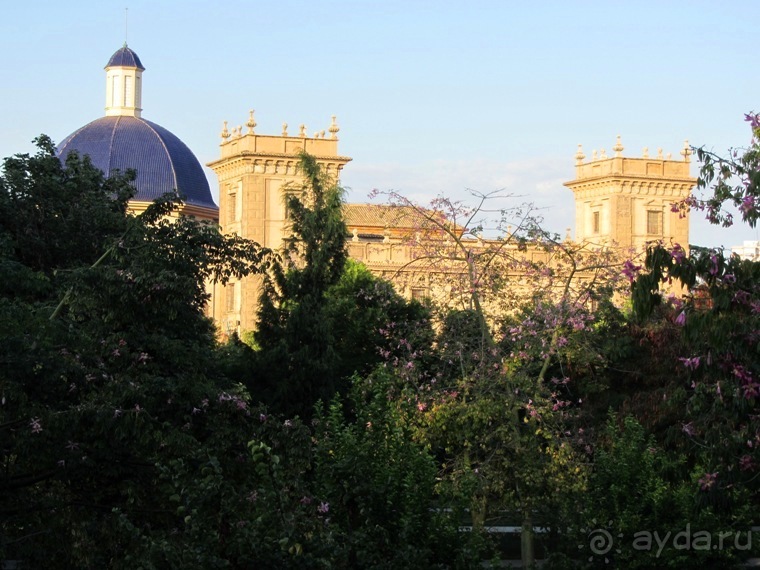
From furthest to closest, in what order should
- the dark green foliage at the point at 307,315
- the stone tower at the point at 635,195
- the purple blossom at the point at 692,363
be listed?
1. the stone tower at the point at 635,195
2. the dark green foliage at the point at 307,315
3. the purple blossom at the point at 692,363

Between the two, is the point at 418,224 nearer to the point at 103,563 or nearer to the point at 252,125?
the point at 103,563

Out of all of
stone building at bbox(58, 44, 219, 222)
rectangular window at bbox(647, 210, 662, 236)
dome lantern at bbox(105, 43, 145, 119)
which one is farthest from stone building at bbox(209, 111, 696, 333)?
dome lantern at bbox(105, 43, 145, 119)

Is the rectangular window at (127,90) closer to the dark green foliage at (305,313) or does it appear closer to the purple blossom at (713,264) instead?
the dark green foliage at (305,313)

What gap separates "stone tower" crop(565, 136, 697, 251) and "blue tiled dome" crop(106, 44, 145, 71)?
20.7 m

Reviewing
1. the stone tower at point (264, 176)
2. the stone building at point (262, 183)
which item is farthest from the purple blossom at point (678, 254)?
the stone tower at point (264, 176)

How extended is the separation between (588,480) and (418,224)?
4.64 metres

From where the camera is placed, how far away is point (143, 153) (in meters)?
57.5

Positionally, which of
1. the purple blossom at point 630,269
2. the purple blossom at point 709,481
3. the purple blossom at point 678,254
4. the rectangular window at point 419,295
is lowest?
the purple blossom at point 709,481

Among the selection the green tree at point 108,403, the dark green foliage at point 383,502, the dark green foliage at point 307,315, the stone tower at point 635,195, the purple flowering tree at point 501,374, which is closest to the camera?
the dark green foliage at point 383,502

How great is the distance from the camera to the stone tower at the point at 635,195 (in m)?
55.7

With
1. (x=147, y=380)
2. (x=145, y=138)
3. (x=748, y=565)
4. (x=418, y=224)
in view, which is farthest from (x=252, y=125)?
(x=147, y=380)

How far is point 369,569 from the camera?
10320mm

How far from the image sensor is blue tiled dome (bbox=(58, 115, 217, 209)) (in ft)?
186

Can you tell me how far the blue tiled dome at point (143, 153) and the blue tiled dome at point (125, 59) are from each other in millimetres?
3805
